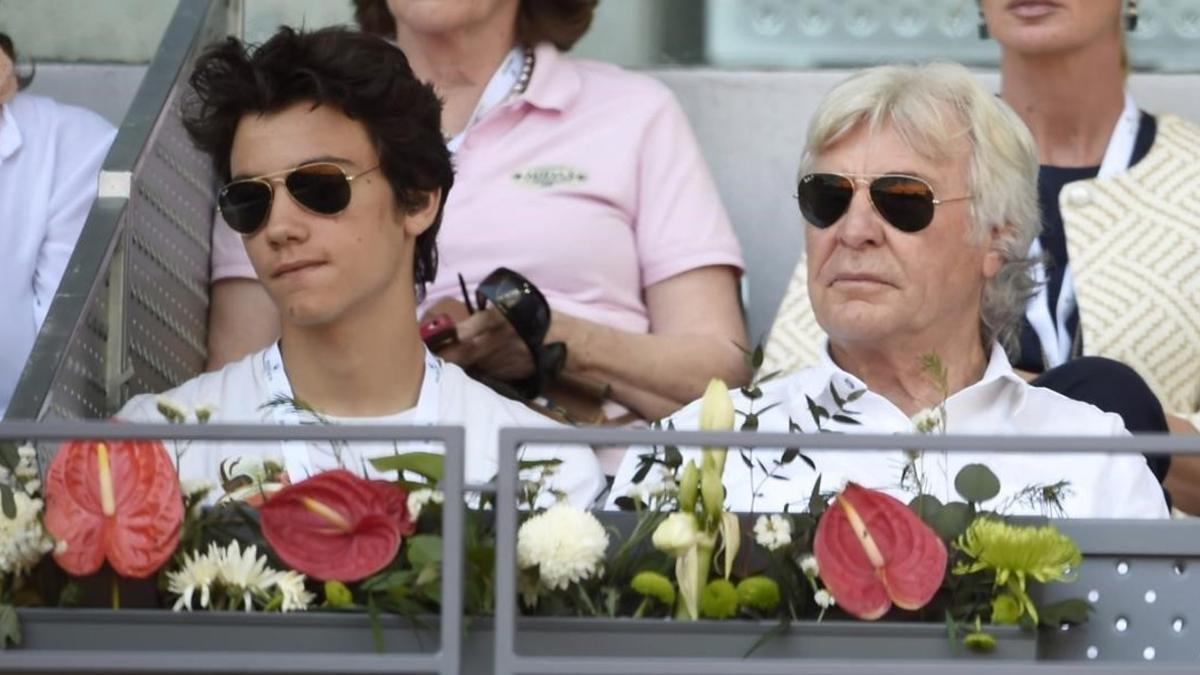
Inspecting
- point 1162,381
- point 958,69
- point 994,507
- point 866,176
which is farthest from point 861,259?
point 1162,381

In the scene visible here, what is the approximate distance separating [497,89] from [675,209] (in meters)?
0.39

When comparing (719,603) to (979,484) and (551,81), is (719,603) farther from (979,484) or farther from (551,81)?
(551,81)

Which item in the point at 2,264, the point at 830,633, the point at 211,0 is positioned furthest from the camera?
the point at 211,0

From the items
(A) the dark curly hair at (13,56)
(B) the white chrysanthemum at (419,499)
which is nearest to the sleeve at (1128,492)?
(B) the white chrysanthemum at (419,499)

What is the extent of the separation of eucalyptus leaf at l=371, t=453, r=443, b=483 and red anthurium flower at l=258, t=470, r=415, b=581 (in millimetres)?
80

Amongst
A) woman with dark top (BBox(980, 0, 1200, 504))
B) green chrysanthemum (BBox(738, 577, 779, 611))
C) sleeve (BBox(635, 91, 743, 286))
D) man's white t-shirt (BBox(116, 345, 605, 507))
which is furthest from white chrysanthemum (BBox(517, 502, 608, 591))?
sleeve (BBox(635, 91, 743, 286))

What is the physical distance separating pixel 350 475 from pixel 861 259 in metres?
1.05

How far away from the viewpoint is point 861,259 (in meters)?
3.35

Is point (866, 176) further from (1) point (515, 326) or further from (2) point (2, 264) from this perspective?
(2) point (2, 264)

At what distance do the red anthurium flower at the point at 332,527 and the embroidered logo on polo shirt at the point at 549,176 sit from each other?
1.71m

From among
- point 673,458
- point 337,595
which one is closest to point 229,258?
point 673,458

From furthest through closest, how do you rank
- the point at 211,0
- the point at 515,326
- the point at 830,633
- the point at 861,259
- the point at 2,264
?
the point at 211,0 → the point at 2,264 → the point at 515,326 → the point at 861,259 → the point at 830,633

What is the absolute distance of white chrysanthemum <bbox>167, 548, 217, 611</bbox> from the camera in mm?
2531

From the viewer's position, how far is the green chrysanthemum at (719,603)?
2.54 m
